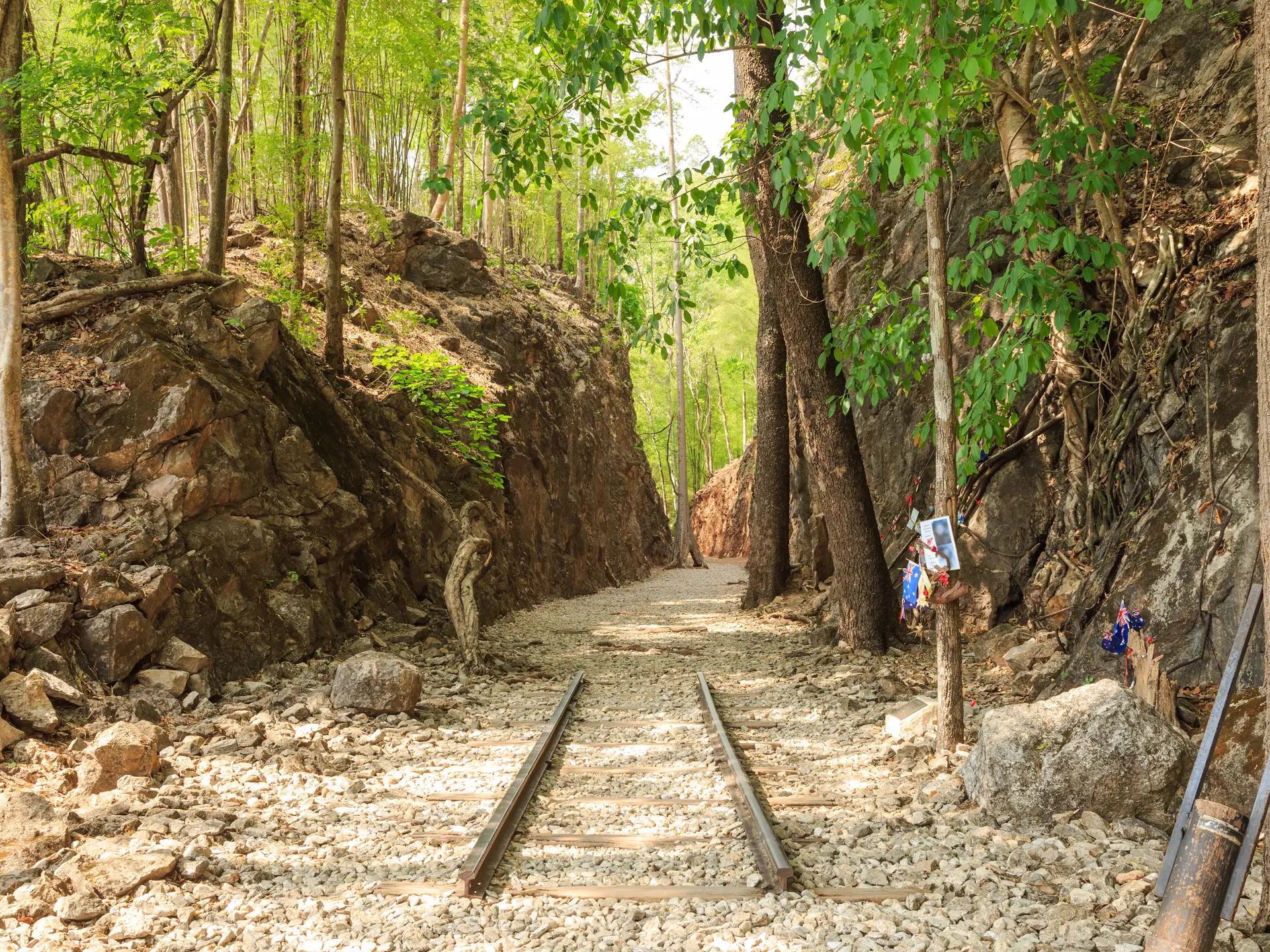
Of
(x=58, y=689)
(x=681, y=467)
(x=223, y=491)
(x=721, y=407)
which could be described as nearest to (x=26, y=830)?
(x=58, y=689)

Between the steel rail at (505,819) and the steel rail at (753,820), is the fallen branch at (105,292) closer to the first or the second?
the steel rail at (505,819)

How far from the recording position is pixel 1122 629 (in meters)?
5.41

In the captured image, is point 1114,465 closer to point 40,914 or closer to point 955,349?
point 955,349

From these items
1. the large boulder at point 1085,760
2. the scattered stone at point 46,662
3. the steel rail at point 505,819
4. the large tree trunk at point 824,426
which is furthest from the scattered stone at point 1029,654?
the scattered stone at point 46,662

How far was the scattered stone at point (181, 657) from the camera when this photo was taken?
20.9ft

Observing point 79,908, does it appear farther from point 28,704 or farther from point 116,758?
point 28,704

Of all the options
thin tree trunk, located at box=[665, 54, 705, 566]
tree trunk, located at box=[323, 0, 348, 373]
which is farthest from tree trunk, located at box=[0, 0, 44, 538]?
thin tree trunk, located at box=[665, 54, 705, 566]

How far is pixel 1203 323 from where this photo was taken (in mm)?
6273

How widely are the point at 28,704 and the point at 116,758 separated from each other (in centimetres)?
79

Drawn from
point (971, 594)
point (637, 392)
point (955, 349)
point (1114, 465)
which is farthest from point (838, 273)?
point (637, 392)

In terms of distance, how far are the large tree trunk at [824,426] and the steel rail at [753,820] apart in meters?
3.29

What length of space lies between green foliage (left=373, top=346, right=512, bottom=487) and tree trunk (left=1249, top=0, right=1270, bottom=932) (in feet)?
31.8

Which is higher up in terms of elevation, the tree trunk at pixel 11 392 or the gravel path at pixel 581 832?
the tree trunk at pixel 11 392

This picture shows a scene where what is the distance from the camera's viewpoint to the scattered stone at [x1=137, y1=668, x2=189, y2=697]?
20.1 feet
